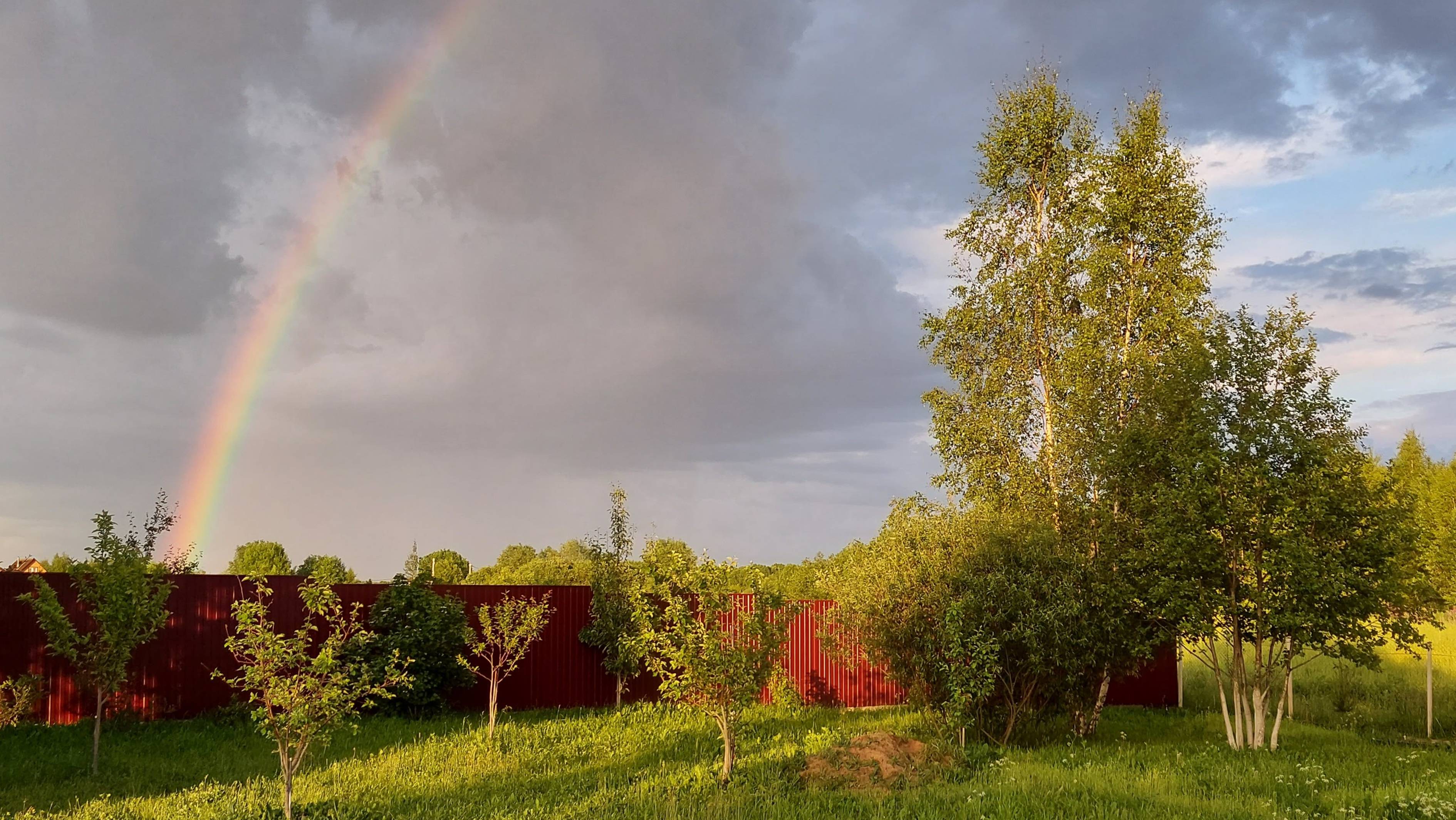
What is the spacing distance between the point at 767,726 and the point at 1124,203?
1260 cm

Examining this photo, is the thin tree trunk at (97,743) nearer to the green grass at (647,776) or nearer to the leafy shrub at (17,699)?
the green grass at (647,776)

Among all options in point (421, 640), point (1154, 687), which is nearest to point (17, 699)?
point (421, 640)

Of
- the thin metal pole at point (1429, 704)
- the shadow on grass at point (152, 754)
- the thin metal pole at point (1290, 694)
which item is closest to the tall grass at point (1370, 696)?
the thin metal pole at point (1290, 694)

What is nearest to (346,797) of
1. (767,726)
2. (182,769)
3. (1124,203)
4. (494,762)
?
(494,762)

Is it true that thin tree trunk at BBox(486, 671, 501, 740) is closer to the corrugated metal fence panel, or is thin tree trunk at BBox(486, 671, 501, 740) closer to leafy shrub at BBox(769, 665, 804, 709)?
leafy shrub at BBox(769, 665, 804, 709)

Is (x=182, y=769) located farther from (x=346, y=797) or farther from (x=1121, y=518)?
(x=1121, y=518)

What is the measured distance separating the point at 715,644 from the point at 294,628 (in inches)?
428

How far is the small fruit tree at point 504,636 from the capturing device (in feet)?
54.2

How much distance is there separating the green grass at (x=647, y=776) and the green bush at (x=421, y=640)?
0.54 m

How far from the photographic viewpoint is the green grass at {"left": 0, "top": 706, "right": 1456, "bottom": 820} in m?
9.70

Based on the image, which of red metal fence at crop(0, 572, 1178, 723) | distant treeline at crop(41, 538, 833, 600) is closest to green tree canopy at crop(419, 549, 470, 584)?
distant treeline at crop(41, 538, 833, 600)

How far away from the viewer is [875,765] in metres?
11.6

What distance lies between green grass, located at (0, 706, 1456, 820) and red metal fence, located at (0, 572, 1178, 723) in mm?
1022

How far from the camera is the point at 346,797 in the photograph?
10.6 meters
